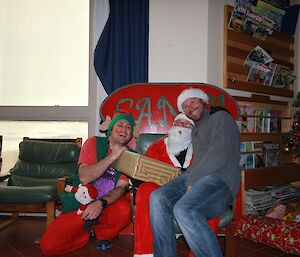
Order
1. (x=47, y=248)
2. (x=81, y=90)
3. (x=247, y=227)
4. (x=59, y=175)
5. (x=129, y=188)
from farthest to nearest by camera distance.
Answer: (x=81, y=90)
(x=59, y=175)
(x=247, y=227)
(x=129, y=188)
(x=47, y=248)

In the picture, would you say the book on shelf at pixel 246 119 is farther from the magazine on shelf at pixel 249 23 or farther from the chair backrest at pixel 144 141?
the chair backrest at pixel 144 141

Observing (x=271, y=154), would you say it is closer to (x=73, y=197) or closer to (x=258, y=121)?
(x=258, y=121)

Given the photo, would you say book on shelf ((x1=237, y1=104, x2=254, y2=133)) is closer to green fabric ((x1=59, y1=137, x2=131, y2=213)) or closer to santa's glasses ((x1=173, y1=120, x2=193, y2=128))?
santa's glasses ((x1=173, y1=120, x2=193, y2=128))

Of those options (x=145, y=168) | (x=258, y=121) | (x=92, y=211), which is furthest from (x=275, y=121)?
(x=92, y=211)

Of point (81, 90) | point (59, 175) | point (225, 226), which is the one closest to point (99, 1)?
point (81, 90)

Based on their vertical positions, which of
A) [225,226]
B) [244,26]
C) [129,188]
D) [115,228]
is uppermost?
[244,26]

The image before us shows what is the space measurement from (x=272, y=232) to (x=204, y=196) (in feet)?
3.64

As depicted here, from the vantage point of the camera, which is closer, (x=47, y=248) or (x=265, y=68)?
(x=47, y=248)

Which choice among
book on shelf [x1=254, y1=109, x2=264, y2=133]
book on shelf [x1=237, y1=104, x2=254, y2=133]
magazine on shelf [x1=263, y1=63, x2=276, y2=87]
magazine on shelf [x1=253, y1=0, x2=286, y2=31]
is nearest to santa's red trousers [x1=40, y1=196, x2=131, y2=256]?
book on shelf [x1=237, y1=104, x2=254, y2=133]

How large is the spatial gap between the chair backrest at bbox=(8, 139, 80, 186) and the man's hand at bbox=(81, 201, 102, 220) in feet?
3.03

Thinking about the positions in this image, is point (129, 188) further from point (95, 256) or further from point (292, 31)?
point (292, 31)

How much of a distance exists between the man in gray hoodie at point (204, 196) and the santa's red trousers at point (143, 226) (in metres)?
0.11

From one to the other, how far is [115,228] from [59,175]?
3.22ft

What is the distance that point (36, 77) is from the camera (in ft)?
11.4
